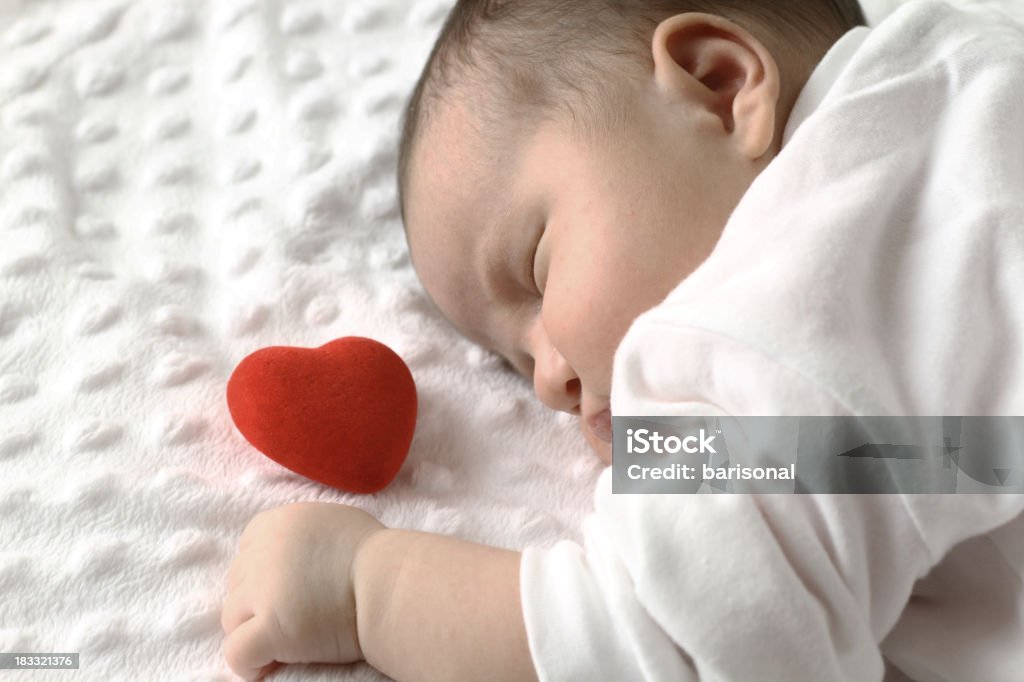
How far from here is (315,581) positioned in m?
0.79

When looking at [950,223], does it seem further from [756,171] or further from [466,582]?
[466,582]

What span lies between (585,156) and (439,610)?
0.38 m

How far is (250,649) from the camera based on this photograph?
767mm

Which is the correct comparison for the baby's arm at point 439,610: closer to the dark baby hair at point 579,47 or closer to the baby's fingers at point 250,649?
the baby's fingers at point 250,649

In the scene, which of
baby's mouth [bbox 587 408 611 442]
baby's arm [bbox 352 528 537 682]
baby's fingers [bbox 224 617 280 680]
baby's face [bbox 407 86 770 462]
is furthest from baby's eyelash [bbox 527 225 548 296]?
baby's fingers [bbox 224 617 280 680]

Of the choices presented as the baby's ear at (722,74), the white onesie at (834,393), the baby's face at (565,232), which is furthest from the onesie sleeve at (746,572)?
the baby's ear at (722,74)

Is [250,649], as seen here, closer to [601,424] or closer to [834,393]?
[601,424]

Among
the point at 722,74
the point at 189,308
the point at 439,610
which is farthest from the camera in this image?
the point at 189,308

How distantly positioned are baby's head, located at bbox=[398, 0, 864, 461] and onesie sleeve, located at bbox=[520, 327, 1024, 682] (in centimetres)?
13

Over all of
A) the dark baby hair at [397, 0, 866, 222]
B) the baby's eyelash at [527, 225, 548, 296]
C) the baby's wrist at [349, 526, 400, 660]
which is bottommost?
the baby's wrist at [349, 526, 400, 660]

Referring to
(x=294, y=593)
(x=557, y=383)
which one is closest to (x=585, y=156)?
(x=557, y=383)

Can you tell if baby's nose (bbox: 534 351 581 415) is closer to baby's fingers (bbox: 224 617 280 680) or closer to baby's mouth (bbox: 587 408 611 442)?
baby's mouth (bbox: 587 408 611 442)

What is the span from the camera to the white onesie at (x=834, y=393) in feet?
2.15

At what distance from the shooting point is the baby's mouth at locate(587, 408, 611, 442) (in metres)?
0.90
